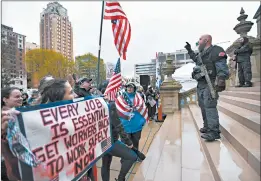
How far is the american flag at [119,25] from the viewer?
4.14 metres

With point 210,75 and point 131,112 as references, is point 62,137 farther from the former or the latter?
point 210,75

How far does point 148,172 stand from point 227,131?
1.66 meters

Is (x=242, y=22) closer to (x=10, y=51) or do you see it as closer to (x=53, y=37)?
(x=10, y=51)

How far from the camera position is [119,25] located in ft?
14.5

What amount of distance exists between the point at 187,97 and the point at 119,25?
7764 mm

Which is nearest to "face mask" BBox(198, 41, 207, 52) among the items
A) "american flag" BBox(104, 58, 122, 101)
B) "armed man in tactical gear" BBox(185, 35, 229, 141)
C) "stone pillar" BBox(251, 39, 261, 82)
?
"armed man in tactical gear" BBox(185, 35, 229, 141)

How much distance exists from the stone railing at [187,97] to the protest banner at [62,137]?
362 inches

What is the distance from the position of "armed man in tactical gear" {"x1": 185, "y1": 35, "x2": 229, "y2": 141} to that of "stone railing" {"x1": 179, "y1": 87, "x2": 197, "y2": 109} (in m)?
7.44

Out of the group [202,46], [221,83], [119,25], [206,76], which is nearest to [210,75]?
[206,76]

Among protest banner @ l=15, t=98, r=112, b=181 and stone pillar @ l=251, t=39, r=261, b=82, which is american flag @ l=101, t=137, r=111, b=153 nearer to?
protest banner @ l=15, t=98, r=112, b=181

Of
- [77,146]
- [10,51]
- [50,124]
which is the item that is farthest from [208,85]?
[10,51]

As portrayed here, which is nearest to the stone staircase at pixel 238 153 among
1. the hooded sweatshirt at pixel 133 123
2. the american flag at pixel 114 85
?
the hooded sweatshirt at pixel 133 123

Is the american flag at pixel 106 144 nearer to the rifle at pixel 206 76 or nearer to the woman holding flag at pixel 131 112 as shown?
the woman holding flag at pixel 131 112

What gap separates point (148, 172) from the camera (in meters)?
3.18
